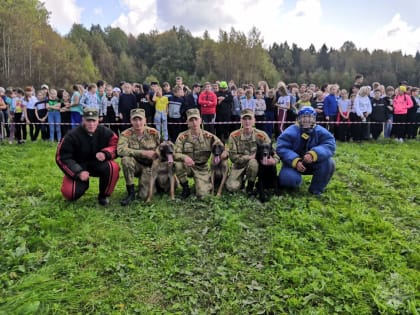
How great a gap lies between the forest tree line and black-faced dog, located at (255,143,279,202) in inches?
1314

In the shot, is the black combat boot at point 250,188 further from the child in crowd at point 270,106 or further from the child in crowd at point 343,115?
the child in crowd at point 343,115

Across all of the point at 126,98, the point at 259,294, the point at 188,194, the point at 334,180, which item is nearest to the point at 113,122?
the point at 126,98

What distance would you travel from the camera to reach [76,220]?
502cm

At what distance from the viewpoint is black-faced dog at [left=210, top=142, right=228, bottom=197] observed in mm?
5988

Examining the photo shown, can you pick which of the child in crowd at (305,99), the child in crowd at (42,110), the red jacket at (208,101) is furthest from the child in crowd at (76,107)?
the child in crowd at (305,99)

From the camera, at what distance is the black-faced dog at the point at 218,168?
5.99 metres

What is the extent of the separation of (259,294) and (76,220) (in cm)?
288

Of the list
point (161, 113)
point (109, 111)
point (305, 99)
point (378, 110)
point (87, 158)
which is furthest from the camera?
point (378, 110)

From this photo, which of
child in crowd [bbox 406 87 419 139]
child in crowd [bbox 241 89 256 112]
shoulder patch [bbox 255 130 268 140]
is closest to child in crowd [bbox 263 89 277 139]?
child in crowd [bbox 241 89 256 112]

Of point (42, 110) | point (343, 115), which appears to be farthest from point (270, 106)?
point (42, 110)

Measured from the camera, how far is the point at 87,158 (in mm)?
5680

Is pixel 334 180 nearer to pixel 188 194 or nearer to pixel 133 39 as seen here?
pixel 188 194

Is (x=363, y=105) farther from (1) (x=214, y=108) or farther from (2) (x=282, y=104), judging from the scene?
(1) (x=214, y=108)

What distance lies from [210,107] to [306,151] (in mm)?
5101
